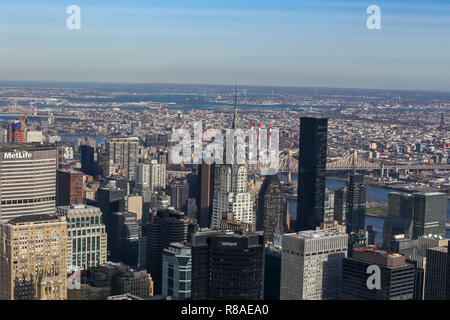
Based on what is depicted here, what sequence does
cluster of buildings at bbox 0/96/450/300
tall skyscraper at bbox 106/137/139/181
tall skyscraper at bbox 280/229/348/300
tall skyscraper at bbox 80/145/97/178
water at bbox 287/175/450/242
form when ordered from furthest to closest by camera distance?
tall skyscraper at bbox 106/137/139/181
tall skyscraper at bbox 80/145/97/178
water at bbox 287/175/450/242
tall skyscraper at bbox 280/229/348/300
cluster of buildings at bbox 0/96/450/300

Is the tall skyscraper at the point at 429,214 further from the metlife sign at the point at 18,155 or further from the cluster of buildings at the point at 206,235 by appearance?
the metlife sign at the point at 18,155

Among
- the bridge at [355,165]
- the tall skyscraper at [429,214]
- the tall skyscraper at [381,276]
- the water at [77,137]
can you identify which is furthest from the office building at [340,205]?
the water at [77,137]

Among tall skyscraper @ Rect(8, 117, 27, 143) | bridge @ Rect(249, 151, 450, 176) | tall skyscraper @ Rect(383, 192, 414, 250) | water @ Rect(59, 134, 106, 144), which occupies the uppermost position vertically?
tall skyscraper @ Rect(8, 117, 27, 143)

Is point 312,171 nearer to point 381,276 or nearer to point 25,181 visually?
point 25,181

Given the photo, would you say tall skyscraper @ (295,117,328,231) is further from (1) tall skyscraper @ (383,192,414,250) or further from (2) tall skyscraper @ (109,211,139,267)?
(2) tall skyscraper @ (109,211,139,267)

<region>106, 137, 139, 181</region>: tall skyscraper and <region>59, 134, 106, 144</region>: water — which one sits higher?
<region>59, 134, 106, 144</region>: water

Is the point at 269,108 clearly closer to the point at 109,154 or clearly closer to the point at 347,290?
the point at 109,154

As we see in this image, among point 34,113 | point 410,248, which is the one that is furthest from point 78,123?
point 410,248

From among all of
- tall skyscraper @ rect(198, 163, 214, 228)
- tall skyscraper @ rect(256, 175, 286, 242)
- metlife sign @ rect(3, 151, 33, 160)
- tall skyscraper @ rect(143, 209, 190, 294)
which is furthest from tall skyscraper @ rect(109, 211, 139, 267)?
tall skyscraper @ rect(256, 175, 286, 242)
